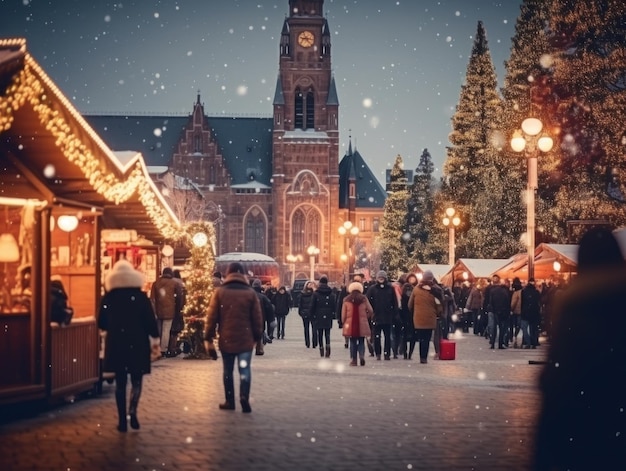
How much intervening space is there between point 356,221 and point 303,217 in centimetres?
1511

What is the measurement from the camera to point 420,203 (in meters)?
89.6

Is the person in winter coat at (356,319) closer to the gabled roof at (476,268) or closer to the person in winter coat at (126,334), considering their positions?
the person in winter coat at (126,334)

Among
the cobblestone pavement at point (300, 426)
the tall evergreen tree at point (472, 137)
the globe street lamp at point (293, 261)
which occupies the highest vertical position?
the tall evergreen tree at point (472, 137)

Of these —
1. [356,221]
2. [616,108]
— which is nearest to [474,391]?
[616,108]

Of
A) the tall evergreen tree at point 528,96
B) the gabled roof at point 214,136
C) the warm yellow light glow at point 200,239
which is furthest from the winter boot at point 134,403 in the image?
the gabled roof at point 214,136

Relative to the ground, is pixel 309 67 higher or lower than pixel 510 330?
higher

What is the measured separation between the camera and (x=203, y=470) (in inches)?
327

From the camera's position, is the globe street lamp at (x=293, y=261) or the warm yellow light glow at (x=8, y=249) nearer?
the warm yellow light glow at (x=8, y=249)

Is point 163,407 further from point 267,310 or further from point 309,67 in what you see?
point 309,67

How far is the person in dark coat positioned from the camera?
18.4 ft

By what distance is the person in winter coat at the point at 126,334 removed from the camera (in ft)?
35.1

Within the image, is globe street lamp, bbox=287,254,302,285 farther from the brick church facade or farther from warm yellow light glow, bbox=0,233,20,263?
warm yellow light glow, bbox=0,233,20,263

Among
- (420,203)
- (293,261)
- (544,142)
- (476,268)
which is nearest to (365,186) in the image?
(293,261)

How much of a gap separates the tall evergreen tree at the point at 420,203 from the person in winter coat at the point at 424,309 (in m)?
62.9
